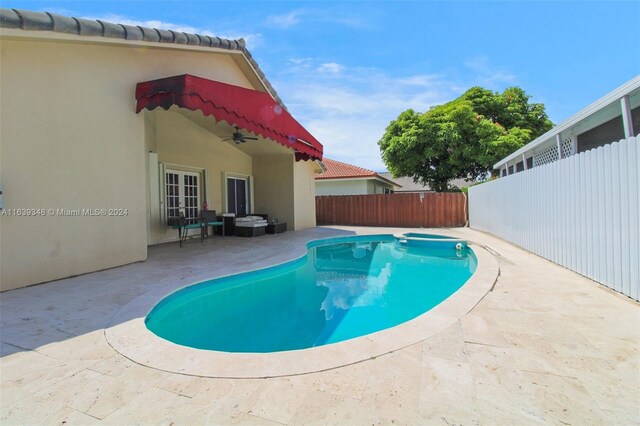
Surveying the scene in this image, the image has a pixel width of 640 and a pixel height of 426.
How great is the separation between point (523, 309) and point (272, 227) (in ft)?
39.5

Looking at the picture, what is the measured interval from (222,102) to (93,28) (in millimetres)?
2959

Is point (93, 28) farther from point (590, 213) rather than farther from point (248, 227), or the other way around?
point (590, 213)

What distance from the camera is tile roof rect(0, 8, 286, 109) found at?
534 centimetres

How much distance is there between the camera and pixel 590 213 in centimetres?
591

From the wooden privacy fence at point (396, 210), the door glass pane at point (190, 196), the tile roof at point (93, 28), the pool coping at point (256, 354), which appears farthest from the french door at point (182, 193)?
the wooden privacy fence at point (396, 210)

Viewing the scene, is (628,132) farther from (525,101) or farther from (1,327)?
(525,101)

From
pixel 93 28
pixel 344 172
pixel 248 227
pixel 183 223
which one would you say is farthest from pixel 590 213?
pixel 344 172

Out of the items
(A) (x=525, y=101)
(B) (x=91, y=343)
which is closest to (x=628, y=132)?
(B) (x=91, y=343)

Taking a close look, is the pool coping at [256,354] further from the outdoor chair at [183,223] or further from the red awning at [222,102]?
the outdoor chair at [183,223]

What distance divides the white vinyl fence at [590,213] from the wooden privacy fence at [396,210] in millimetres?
9557

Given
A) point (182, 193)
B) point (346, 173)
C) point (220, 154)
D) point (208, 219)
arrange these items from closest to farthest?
point (182, 193)
point (208, 219)
point (220, 154)
point (346, 173)

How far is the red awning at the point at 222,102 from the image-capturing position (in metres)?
7.48

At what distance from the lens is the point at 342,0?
10109mm

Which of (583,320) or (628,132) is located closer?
(583,320)
